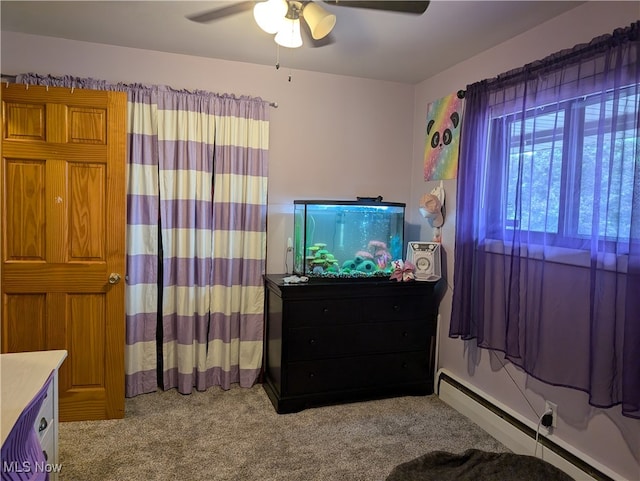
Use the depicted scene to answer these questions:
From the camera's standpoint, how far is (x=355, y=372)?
292 centimetres

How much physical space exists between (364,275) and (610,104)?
171 cm

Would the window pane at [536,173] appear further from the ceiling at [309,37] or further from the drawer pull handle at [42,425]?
the drawer pull handle at [42,425]

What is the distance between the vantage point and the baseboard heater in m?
2.04

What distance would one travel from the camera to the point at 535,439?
2299 mm

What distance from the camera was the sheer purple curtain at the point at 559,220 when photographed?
1.81 metres

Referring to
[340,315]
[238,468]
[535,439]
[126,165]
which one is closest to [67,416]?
[238,468]

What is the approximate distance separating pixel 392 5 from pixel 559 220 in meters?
1.29

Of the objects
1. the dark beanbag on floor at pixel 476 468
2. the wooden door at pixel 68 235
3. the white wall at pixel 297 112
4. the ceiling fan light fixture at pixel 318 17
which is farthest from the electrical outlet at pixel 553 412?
the wooden door at pixel 68 235

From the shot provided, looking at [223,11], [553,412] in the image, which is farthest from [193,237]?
[553,412]

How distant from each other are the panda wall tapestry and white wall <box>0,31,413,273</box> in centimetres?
26

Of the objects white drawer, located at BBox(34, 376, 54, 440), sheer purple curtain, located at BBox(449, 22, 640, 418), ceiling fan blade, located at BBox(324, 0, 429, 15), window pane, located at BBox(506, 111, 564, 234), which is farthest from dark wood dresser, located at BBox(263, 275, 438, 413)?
ceiling fan blade, located at BBox(324, 0, 429, 15)

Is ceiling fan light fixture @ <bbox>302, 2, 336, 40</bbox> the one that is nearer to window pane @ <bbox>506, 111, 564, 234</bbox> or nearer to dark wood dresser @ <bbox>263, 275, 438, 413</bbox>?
window pane @ <bbox>506, 111, 564, 234</bbox>

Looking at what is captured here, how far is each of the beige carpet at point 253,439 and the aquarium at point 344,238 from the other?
930mm

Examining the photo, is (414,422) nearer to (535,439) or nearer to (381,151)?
(535,439)
